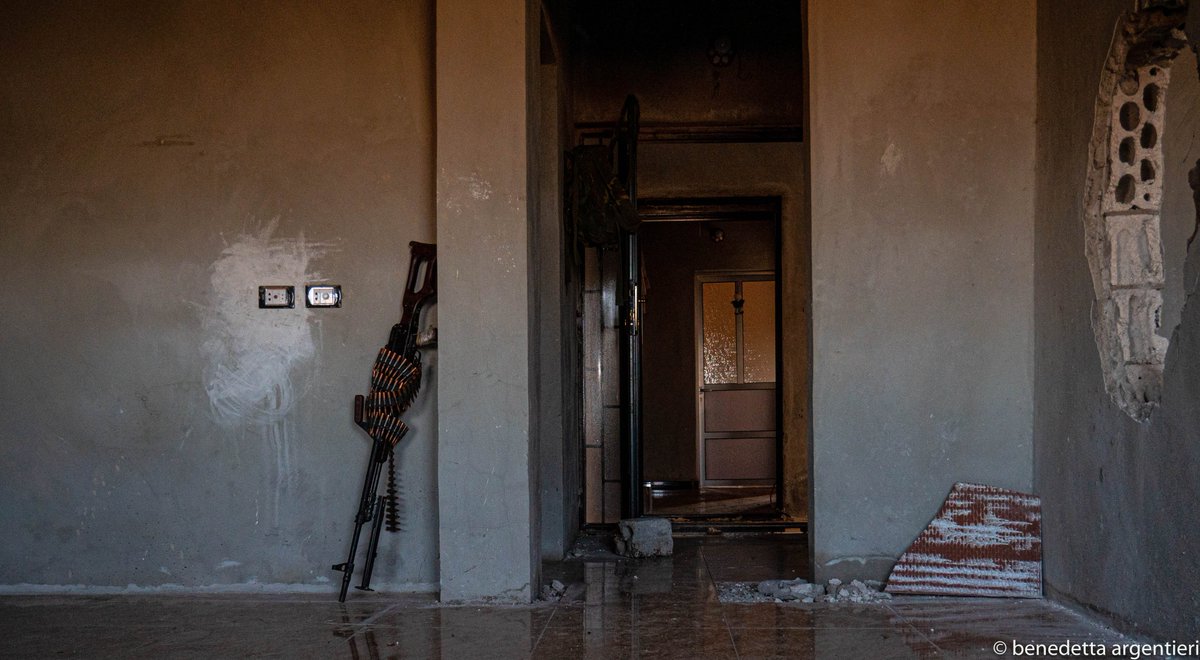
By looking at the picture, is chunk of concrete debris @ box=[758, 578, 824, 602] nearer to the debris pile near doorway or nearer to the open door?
the debris pile near doorway

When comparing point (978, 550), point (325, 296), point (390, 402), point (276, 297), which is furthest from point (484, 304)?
point (978, 550)

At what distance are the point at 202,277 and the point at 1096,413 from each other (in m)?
3.79

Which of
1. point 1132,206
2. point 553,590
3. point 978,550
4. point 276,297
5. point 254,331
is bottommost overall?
point 553,590

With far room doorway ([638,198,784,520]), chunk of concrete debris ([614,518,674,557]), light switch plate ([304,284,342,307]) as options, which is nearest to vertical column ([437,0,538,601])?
light switch plate ([304,284,342,307])

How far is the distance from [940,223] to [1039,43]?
0.85 meters

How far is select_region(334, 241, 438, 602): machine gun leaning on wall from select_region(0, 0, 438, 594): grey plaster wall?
91mm

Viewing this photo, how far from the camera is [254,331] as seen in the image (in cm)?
432

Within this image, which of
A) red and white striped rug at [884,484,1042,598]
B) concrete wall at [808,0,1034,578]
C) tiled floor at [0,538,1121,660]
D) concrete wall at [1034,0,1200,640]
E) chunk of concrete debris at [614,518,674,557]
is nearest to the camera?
concrete wall at [1034,0,1200,640]

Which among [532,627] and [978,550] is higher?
[978,550]

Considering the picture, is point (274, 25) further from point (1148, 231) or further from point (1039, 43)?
point (1148, 231)

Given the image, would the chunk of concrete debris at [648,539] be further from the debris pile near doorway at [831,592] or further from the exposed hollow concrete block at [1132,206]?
the exposed hollow concrete block at [1132,206]

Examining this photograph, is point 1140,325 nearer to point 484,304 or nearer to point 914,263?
point 914,263

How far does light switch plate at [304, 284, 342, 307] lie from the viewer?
4.28m

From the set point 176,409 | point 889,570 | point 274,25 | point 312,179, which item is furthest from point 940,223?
point 176,409
